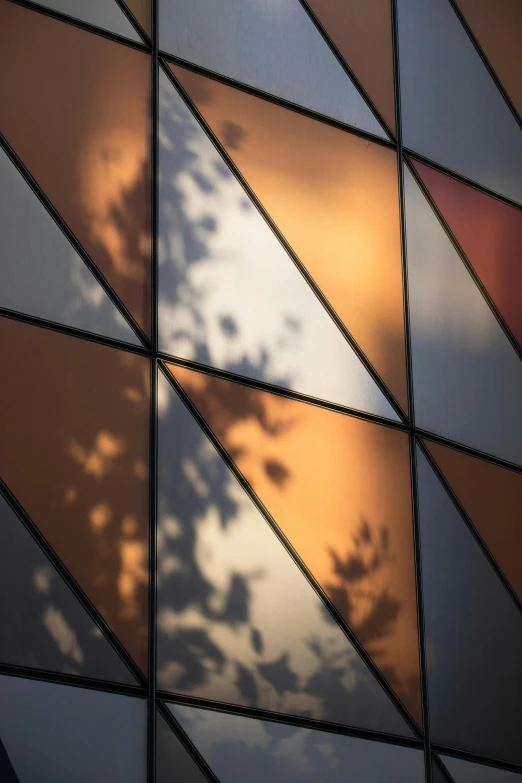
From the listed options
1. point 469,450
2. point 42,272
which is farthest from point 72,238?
point 469,450

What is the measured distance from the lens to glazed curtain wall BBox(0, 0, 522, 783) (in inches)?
180

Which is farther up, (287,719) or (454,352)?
(454,352)

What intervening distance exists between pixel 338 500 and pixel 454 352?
4.18ft

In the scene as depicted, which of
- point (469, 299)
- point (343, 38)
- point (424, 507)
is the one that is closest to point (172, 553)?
point (424, 507)

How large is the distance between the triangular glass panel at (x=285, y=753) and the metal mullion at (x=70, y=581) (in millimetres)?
324

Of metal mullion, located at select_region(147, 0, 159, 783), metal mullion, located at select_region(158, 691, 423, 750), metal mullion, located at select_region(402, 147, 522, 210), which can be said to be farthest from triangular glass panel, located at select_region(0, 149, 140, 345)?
metal mullion, located at select_region(402, 147, 522, 210)

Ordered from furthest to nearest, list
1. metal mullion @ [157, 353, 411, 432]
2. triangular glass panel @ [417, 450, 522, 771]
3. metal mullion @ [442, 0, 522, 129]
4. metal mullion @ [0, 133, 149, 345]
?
1. metal mullion @ [442, 0, 522, 129]
2. triangular glass panel @ [417, 450, 522, 771]
3. metal mullion @ [157, 353, 411, 432]
4. metal mullion @ [0, 133, 149, 345]

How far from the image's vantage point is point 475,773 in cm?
520

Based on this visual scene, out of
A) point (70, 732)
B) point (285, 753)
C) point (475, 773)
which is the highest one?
point (475, 773)

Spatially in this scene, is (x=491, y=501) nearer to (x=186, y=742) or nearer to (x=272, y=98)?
(x=186, y=742)

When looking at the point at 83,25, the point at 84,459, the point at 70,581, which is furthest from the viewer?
the point at 83,25

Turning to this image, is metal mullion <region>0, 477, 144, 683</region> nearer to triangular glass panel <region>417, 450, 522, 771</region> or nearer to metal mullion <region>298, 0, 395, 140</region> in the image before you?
triangular glass panel <region>417, 450, 522, 771</region>

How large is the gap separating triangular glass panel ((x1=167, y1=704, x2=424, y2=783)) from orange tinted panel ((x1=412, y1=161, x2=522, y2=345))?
2.71 metres

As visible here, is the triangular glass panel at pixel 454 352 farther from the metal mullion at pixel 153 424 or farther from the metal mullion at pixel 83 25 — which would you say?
the metal mullion at pixel 83 25
